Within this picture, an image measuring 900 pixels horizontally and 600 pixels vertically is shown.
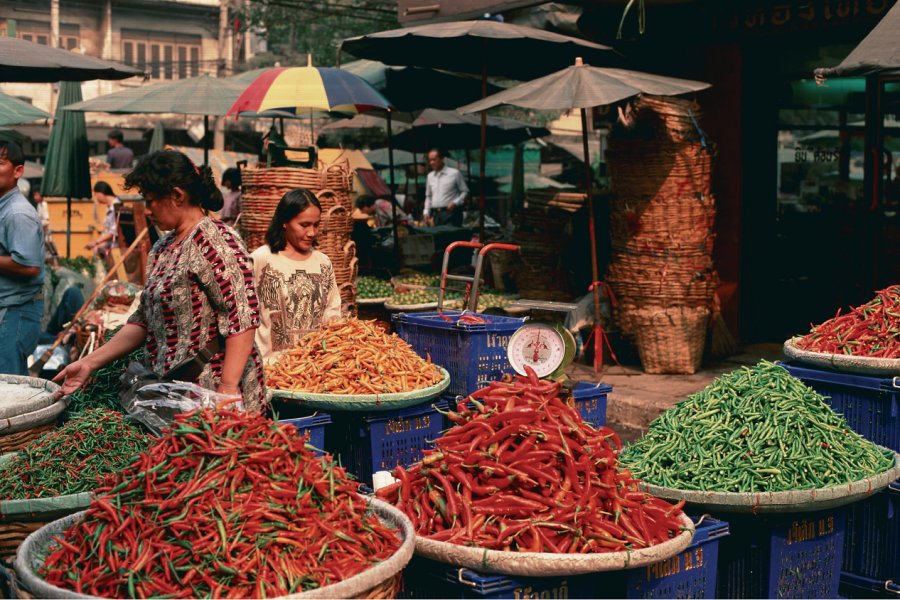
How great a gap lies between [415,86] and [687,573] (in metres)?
9.26

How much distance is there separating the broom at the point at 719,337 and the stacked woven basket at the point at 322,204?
11.8 ft

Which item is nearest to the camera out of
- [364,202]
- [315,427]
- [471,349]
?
[315,427]

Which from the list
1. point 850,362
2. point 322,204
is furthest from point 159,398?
point 322,204

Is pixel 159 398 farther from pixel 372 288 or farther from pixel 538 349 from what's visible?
pixel 372 288

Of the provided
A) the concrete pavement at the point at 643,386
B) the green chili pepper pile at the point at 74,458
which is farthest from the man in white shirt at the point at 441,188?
the green chili pepper pile at the point at 74,458

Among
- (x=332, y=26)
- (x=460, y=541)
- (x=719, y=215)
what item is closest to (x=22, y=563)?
(x=460, y=541)

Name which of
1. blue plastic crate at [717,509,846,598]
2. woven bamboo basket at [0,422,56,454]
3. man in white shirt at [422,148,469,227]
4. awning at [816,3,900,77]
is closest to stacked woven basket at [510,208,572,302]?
awning at [816,3,900,77]

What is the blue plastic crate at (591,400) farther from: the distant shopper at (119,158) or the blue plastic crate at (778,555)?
the distant shopper at (119,158)

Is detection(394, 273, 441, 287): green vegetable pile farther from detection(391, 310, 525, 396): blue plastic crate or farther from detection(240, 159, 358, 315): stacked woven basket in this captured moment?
detection(391, 310, 525, 396): blue plastic crate

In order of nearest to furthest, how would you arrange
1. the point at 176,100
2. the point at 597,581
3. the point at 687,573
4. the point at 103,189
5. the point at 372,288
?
the point at 597,581
the point at 687,573
the point at 372,288
the point at 176,100
the point at 103,189

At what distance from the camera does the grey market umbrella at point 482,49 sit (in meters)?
9.63

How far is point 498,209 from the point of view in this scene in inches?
1083

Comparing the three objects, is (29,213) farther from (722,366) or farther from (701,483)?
(722,366)

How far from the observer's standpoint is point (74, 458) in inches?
157
